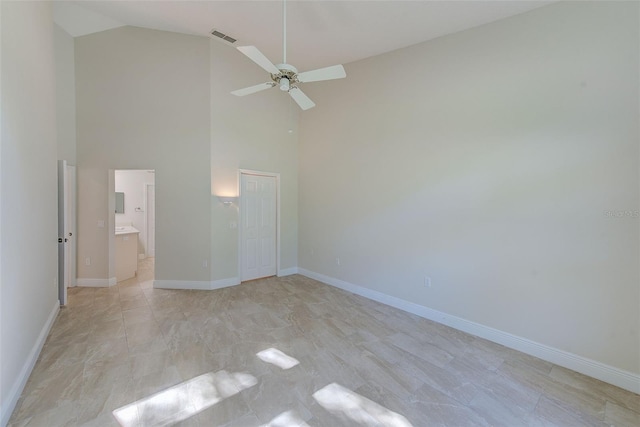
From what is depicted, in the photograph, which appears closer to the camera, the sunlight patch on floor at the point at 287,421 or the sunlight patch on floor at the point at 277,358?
the sunlight patch on floor at the point at 287,421

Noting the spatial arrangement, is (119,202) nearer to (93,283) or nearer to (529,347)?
(93,283)

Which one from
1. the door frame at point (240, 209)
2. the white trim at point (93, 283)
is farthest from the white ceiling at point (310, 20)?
the white trim at point (93, 283)

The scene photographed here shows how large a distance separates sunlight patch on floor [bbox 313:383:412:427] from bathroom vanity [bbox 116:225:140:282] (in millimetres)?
4715

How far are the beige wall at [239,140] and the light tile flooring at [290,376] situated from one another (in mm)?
1488

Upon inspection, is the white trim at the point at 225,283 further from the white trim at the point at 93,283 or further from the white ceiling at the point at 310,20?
the white ceiling at the point at 310,20

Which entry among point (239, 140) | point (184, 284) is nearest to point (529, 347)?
point (184, 284)

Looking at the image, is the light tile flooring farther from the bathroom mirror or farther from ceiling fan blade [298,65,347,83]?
the bathroom mirror

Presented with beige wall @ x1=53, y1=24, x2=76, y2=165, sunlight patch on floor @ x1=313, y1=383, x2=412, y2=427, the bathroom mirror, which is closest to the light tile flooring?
sunlight patch on floor @ x1=313, y1=383, x2=412, y2=427

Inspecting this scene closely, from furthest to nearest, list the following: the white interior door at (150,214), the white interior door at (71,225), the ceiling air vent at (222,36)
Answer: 1. the white interior door at (150,214)
2. the white interior door at (71,225)
3. the ceiling air vent at (222,36)

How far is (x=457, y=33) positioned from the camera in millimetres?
3406

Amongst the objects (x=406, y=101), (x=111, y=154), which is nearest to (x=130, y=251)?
(x=111, y=154)

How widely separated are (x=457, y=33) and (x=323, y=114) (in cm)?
246

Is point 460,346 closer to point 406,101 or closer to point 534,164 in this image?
point 534,164

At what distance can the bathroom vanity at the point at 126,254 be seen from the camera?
16.5ft
